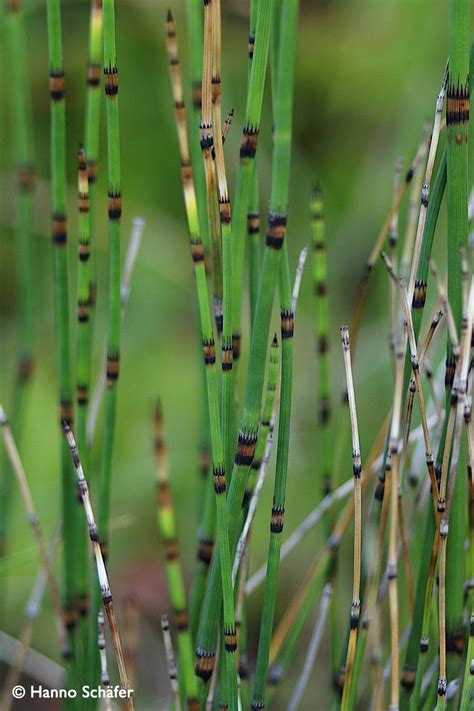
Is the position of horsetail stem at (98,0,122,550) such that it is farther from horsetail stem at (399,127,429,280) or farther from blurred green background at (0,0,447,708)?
blurred green background at (0,0,447,708)

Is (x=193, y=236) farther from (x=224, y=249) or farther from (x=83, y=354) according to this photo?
(x=83, y=354)

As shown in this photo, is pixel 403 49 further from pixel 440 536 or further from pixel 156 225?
pixel 440 536

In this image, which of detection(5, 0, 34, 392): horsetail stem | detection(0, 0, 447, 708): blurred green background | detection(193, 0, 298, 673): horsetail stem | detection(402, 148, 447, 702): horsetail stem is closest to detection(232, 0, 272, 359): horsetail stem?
detection(193, 0, 298, 673): horsetail stem

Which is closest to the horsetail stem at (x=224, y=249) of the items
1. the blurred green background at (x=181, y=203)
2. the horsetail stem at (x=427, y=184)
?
the horsetail stem at (x=427, y=184)

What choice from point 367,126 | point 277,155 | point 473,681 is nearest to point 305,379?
point 367,126

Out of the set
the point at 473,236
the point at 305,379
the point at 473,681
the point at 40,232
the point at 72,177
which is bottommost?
the point at 473,681
